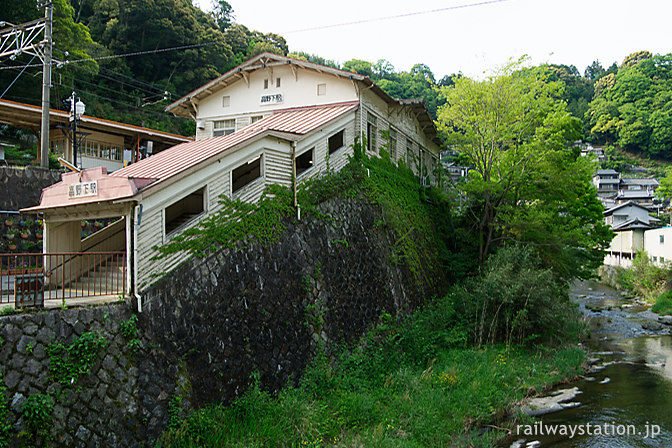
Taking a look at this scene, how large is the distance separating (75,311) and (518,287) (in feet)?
49.4

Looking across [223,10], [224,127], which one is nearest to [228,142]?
[224,127]

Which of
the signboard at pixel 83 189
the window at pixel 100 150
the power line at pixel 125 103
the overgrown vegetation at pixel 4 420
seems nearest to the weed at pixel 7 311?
the overgrown vegetation at pixel 4 420

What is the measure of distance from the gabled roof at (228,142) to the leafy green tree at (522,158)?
7.48 m

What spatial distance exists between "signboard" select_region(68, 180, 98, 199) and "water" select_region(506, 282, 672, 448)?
1308 cm

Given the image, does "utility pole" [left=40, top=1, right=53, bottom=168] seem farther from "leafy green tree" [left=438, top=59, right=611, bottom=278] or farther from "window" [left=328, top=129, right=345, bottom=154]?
"leafy green tree" [left=438, top=59, right=611, bottom=278]

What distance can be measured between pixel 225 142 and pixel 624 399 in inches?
616

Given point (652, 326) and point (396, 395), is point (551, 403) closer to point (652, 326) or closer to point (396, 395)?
point (396, 395)

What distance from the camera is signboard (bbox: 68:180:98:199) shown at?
9.84 metres

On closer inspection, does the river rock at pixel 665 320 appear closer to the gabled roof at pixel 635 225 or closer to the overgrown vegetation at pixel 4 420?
the gabled roof at pixel 635 225

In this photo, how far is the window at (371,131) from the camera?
1862 centimetres

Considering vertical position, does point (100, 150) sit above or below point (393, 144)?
above

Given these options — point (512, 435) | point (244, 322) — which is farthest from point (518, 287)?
point (244, 322)

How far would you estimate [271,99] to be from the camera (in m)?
19.6

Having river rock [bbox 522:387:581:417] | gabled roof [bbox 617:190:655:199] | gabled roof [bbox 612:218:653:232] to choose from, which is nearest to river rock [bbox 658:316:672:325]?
river rock [bbox 522:387:581:417]
